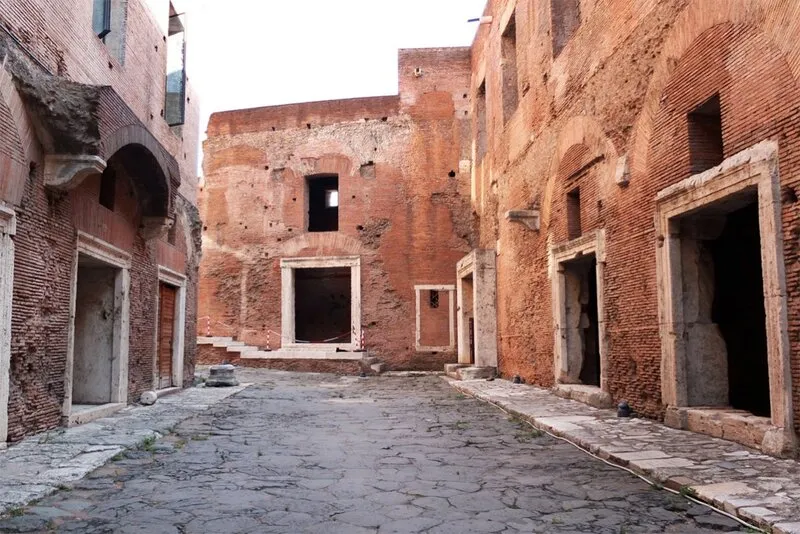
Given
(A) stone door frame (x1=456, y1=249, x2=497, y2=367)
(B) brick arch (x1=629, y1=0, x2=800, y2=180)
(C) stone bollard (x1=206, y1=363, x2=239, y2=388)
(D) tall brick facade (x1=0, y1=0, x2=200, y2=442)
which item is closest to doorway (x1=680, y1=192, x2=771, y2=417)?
(B) brick arch (x1=629, y1=0, x2=800, y2=180)

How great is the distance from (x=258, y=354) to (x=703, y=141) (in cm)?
1427

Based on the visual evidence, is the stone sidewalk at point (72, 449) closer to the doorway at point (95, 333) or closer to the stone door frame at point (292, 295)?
the doorway at point (95, 333)

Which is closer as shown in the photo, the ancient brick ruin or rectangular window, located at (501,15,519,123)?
the ancient brick ruin

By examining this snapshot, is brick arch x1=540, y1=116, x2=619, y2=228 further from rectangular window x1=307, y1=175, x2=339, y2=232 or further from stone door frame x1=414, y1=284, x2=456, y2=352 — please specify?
rectangular window x1=307, y1=175, x2=339, y2=232

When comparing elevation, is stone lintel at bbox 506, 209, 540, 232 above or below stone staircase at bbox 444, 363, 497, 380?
above

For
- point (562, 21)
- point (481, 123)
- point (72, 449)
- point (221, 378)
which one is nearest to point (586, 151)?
point (562, 21)

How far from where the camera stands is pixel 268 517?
3881 mm

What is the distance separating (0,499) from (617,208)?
6878mm

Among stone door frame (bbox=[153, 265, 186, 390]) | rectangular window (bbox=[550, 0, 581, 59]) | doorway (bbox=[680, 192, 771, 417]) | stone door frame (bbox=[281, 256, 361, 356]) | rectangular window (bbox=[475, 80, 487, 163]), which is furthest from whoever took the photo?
stone door frame (bbox=[281, 256, 361, 356])

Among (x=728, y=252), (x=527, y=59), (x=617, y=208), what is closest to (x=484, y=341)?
(x=527, y=59)

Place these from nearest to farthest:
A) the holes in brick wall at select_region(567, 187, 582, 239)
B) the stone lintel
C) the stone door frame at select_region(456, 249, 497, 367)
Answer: the holes in brick wall at select_region(567, 187, 582, 239) < the stone lintel < the stone door frame at select_region(456, 249, 497, 367)

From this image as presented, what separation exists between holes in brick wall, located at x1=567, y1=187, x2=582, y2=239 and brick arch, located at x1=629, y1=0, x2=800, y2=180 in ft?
7.84

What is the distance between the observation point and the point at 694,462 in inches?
201

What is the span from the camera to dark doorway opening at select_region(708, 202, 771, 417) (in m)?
7.25
